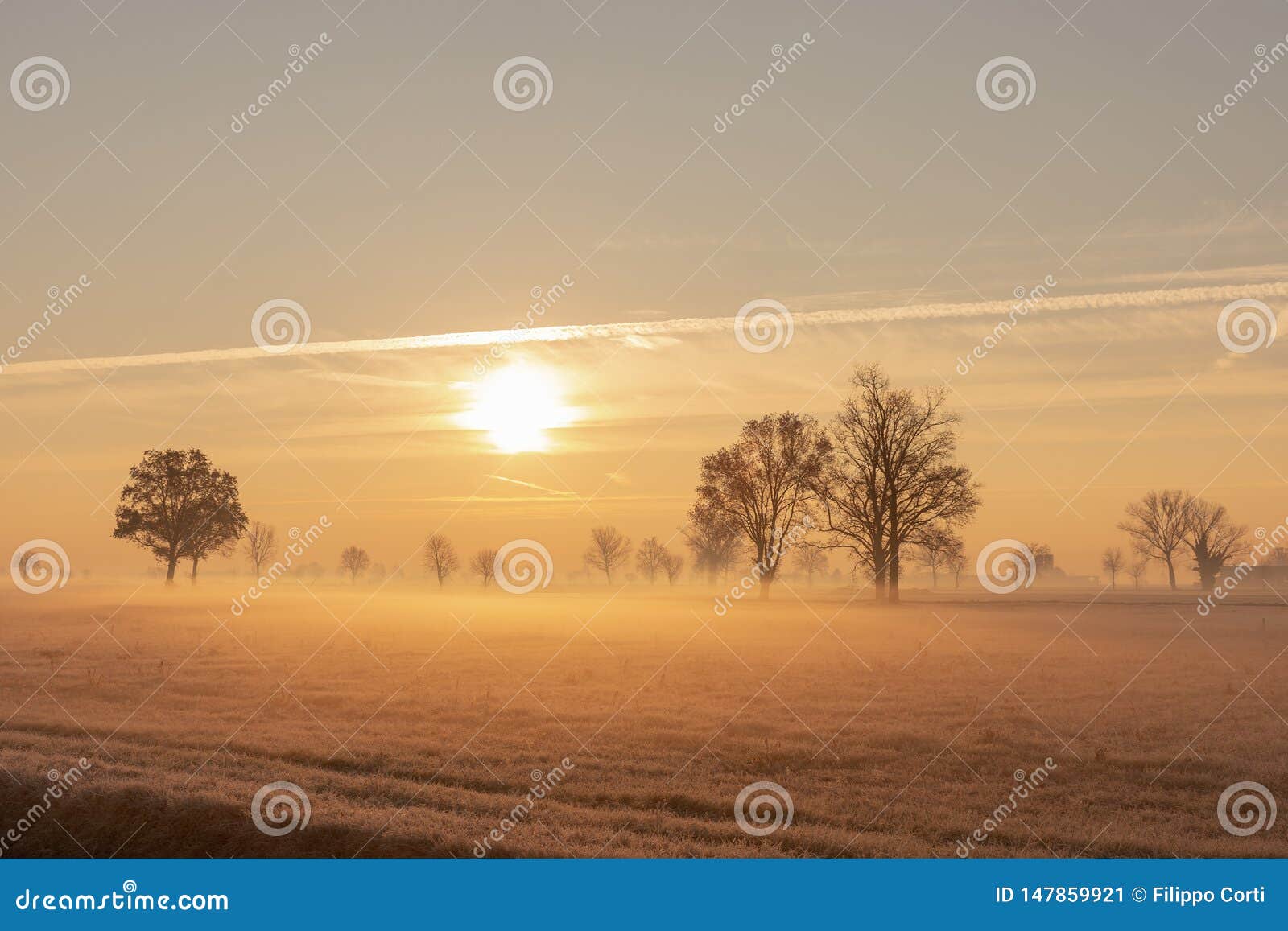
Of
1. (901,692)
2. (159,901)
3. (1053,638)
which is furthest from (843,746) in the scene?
(1053,638)

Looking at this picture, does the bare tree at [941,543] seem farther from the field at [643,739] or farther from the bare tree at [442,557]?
the bare tree at [442,557]

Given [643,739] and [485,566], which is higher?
[485,566]

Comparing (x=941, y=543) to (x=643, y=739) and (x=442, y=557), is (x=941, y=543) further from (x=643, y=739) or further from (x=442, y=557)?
(x=442, y=557)

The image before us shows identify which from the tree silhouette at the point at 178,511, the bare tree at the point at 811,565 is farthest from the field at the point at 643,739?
the bare tree at the point at 811,565

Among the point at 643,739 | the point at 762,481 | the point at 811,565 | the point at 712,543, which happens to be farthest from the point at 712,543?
the point at 643,739

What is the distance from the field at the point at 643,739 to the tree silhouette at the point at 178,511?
168 ft

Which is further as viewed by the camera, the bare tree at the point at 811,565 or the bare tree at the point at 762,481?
the bare tree at the point at 811,565

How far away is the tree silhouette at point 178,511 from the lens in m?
88.0

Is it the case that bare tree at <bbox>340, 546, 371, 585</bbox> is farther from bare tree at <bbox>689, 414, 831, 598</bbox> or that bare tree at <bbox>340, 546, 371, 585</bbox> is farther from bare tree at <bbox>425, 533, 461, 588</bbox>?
bare tree at <bbox>689, 414, 831, 598</bbox>

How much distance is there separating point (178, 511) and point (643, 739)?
82780 millimetres

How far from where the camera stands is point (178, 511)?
89500 mm

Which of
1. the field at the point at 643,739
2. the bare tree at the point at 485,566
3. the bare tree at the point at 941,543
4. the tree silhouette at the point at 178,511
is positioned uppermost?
the bare tree at the point at 485,566

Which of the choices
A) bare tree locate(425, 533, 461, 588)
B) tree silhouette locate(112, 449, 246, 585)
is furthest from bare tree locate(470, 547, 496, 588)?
tree silhouette locate(112, 449, 246, 585)

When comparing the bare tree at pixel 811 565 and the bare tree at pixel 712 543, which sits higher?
the bare tree at pixel 811 565
